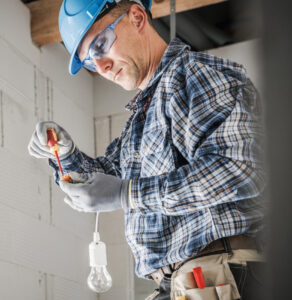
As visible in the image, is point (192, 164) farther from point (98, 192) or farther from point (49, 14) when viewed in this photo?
point (49, 14)

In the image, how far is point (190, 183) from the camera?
132 cm

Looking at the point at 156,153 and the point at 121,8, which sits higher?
the point at 121,8

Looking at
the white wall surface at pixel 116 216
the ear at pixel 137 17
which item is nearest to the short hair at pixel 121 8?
the ear at pixel 137 17

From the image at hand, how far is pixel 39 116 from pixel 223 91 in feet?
9.25

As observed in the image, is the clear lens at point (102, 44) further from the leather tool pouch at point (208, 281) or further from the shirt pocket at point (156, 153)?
the leather tool pouch at point (208, 281)

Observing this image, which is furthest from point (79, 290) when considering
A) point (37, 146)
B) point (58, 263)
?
point (37, 146)

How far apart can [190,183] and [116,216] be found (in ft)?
11.3

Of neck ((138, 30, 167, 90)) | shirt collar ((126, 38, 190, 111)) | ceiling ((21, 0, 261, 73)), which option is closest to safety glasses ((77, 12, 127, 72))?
neck ((138, 30, 167, 90))

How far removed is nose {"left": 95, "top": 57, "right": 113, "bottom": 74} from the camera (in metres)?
1.86

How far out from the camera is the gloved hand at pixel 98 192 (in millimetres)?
1400

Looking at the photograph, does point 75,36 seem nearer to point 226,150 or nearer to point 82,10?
point 82,10

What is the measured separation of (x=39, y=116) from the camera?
4.03 meters

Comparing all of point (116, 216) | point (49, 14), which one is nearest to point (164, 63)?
point (49, 14)

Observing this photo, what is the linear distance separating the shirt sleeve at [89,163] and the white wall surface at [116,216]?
8.34ft
